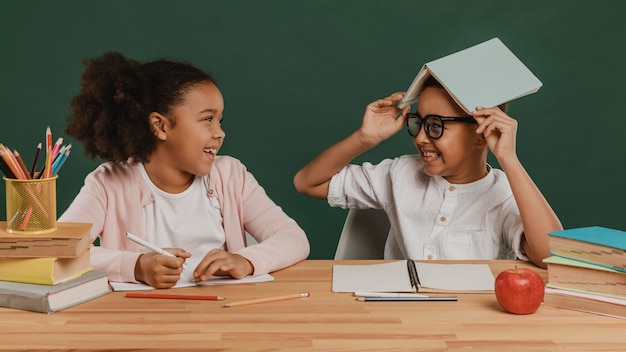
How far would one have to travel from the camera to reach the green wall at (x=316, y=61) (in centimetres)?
402

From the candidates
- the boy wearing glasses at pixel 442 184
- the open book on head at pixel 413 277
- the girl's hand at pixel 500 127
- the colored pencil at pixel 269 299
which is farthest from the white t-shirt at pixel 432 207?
the colored pencil at pixel 269 299

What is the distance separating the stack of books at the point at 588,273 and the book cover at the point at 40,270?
1.07m

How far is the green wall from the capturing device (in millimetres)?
4020

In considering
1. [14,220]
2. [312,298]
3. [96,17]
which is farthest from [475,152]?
[96,17]

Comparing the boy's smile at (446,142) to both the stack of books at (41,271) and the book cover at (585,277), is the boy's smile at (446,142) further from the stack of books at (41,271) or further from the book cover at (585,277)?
the stack of books at (41,271)

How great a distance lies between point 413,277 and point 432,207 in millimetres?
595

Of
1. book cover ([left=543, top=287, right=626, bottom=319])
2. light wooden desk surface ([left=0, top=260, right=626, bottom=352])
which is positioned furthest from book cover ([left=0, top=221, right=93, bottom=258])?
book cover ([left=543, top=287, right=626, bottom=319])

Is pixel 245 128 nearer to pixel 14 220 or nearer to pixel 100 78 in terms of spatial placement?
pixel 100 78

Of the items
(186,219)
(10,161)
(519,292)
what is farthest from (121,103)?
(519,292)

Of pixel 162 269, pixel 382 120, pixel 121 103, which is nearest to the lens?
pixel 162 269

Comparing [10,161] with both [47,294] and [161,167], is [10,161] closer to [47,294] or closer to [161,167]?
[47,294]

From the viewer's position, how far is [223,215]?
104 inches

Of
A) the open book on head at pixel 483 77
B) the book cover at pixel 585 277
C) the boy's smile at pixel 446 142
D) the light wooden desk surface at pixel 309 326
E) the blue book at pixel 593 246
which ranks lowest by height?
the light wooden desk surface at pixel 309 326

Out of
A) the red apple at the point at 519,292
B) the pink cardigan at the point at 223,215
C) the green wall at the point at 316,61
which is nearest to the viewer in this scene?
the red apple at the point at 519,292
